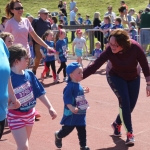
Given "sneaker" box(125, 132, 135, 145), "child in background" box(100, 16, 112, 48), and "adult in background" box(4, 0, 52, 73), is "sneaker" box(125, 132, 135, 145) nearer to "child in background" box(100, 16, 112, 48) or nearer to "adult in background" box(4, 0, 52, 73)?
"adult in background" box(4, 0, 52, 73)

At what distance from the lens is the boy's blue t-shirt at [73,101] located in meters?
5.07

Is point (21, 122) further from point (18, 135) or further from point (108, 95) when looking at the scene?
point (108, 95)

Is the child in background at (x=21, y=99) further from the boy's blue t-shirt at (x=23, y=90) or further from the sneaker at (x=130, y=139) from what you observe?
the sneaker at (x=130, y=139)

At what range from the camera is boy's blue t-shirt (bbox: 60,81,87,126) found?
16.6 feet

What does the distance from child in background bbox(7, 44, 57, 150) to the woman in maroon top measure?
112cm

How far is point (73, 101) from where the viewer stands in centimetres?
509

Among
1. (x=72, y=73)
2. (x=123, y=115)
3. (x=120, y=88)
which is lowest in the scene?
(x=123, y=115)

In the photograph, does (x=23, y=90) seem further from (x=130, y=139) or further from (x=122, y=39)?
(x=130, y=139)

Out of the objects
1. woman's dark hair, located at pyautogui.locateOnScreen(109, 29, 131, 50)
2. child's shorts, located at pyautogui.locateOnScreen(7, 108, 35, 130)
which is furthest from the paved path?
woman's dark hair, located at pyautogui.locateOnScreen(109, 29, 131, 50)

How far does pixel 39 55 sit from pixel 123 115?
633cm

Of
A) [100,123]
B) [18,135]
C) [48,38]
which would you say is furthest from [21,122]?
[48,38]

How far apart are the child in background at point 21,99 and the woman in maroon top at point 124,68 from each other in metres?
1.12

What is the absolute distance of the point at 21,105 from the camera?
4512mm

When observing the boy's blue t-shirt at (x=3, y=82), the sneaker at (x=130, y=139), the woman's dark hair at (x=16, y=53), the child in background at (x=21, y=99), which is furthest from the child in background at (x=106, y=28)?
the boy's blue t-shirt at (x=3, y=82)
